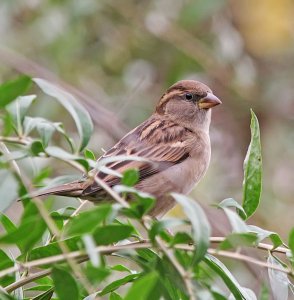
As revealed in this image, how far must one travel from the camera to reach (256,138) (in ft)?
6.68

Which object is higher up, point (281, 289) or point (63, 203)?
point (281, 289)

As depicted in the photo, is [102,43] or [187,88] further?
[102,43]

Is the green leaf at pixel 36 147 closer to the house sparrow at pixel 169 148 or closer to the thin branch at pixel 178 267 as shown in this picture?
the thin branch at pixel 178 267

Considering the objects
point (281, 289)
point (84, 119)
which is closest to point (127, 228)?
point (84, 119)

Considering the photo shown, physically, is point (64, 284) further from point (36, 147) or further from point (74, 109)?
point (74, 109)

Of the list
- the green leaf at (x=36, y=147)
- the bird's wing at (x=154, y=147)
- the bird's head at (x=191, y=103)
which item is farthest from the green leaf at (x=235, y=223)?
the bird's head at (x=191, y=103)

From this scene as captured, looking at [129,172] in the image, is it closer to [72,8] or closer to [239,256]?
[239,256]

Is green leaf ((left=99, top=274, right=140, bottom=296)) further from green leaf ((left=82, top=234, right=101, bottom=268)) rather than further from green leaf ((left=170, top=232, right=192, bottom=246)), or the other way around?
green leaf ((left=82, top=234, right=101, bottom=268))

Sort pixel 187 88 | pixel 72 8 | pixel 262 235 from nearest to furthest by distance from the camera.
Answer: pixel 262 235
pixel 187 88
pixel 72 8

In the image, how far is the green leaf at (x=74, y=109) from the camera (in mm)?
1756

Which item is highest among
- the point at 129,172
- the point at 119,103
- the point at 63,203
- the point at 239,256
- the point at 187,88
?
the point at 129,172

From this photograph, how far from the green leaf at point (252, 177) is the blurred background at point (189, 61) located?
241 centimetres

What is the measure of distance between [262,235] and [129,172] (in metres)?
0.40

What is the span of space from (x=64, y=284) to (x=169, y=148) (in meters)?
1.85
